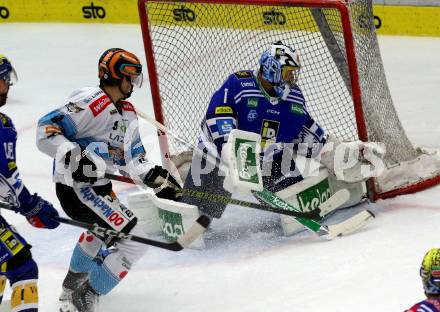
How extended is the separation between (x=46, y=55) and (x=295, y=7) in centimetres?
366

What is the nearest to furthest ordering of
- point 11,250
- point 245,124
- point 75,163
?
point 11,250 < point 75,163 < point 245,124

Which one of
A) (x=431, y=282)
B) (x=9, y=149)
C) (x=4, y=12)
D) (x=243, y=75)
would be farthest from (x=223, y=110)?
Result: (x=4, y=12)

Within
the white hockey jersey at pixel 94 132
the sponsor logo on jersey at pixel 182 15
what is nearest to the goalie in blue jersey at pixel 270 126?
the white hockey jersey at pixel 94 132

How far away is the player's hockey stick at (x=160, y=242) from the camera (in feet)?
12.8

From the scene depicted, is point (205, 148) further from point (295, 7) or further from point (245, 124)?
point (295, 7)

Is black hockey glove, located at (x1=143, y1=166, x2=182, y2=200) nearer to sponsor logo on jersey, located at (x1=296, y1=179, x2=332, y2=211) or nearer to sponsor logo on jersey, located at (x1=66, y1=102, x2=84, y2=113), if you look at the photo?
sponsor logo on jersey, located at (x1=66, y1=102, x2=84, y2=113)

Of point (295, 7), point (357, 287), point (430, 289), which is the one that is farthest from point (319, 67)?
point (430, 289)

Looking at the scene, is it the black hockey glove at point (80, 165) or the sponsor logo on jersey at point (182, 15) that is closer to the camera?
A: the black hockey glove at point (80, 165)

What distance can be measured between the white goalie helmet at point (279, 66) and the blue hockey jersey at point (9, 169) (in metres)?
1.38

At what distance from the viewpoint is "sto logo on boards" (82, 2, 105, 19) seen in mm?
8664

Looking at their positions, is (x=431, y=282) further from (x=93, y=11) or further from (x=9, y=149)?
(x=93, y=11)

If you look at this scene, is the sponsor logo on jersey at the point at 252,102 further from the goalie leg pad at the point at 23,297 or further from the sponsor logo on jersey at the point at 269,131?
the goalie leg pad at the point at 23,297

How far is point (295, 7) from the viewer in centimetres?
498

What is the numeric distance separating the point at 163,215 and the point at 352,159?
93 centimetres
